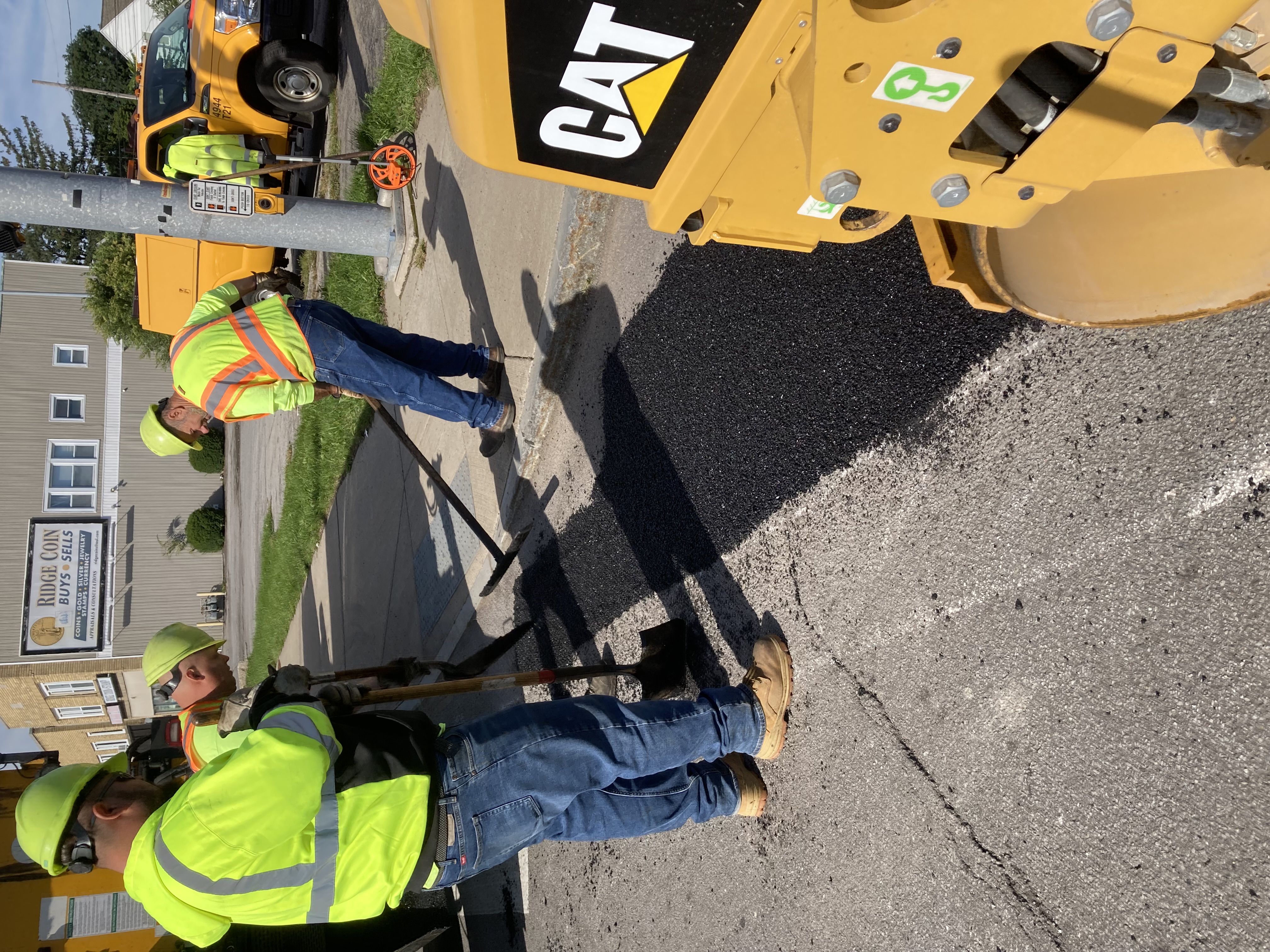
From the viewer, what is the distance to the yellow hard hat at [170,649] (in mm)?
3998

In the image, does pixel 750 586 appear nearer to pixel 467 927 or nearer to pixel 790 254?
pixel 790 254

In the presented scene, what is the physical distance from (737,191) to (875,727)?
6.59 feet

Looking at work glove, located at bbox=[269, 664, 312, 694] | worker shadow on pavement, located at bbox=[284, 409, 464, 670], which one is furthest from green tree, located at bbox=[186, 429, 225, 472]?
work glove, located at bbox=[269, 664, 312, 694]

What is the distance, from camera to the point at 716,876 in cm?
398

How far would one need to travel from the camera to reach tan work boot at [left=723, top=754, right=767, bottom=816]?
362 cm

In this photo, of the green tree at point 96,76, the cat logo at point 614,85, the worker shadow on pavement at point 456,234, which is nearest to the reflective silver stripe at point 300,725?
the cat logo at point 614,85

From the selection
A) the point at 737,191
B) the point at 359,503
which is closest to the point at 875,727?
the point at 737,191

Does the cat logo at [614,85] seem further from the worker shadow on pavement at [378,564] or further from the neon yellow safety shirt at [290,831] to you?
the worker shadow on pavement at [378,564]

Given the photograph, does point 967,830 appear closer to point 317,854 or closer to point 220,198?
point 317,854

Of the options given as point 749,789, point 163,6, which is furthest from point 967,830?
point 163,6

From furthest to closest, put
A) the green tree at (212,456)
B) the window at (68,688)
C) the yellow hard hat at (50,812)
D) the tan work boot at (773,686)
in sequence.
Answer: the window at (68,688) < the green tree at (212,456) < the tan work boot at (773,686) < the yellow hard hat at (50,812)

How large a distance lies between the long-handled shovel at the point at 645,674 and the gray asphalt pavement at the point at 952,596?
0.16m

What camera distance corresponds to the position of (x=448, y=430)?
738cm

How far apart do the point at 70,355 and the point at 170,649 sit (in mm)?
24852
